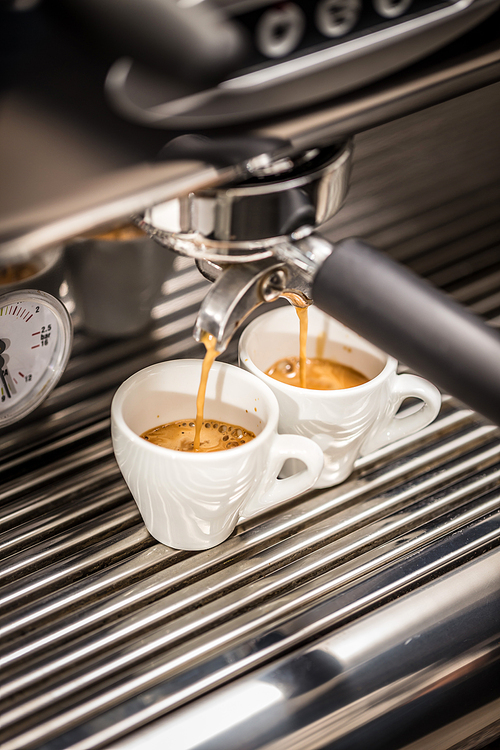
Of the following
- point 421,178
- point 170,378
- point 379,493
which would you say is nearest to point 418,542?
point 379,493

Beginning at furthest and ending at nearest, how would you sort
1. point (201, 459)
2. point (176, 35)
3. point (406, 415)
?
1. point (406, 415)
2. point (201, 459)
3. point (176, 35)

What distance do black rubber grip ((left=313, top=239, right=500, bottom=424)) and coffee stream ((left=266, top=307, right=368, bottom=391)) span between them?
0.18 metres

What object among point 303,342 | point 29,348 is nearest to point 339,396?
point 303,342

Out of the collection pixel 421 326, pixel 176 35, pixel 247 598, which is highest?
pixel 176 35

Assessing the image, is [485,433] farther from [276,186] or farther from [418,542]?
[276,186]

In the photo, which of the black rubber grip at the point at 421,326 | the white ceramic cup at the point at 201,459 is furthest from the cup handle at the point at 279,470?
the black rubber grip at the point at 421,326

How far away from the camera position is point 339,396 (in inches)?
16.8

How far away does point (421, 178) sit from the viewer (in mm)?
550

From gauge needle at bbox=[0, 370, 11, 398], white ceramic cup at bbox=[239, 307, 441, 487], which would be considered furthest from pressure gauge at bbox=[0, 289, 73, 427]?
white ceramic cup at bbox=[239, 307, 441, 487]

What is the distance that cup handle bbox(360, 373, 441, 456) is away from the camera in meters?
0.46

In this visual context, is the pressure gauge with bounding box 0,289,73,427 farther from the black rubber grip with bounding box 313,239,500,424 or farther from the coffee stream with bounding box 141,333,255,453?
the black rubber grip with bounding box 313,239,500,424

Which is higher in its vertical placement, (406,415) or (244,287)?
(244,287)

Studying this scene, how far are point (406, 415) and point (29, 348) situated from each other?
22 cm

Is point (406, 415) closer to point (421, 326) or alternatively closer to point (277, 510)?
point (277, 510)
